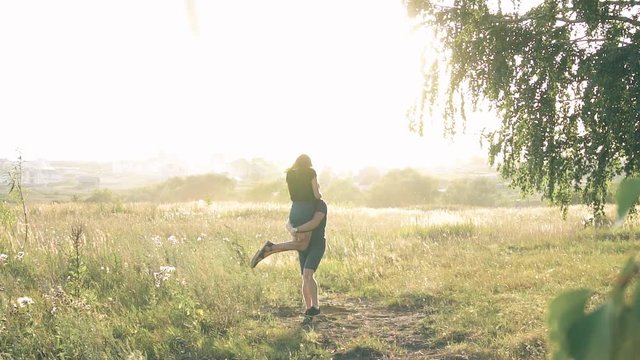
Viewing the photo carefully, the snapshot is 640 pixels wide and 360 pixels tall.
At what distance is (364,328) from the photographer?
7.08m

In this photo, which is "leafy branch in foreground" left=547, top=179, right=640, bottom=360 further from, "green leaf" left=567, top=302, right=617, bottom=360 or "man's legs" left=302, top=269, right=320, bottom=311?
"man's legs" left=302, top=269, right=320, bottom=311

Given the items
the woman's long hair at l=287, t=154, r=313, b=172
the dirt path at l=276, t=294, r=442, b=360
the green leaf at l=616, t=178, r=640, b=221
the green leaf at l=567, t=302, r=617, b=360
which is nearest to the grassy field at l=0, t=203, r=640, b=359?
the dirt path at l=276, t=294, r=442, b=360

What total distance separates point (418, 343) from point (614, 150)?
3.77 metres

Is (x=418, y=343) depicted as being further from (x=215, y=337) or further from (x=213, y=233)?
(x=213, y=233)

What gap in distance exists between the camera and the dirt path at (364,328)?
20.0 feet

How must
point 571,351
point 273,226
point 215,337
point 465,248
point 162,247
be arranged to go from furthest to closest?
point 273,226, point 465,248, point 162,247, point 215,337, point 571,351

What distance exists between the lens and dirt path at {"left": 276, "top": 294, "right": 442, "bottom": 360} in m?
6.11

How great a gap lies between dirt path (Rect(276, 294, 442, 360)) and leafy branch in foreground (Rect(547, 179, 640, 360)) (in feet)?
19.1

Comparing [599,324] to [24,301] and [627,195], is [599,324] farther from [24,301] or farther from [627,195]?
[24,301]

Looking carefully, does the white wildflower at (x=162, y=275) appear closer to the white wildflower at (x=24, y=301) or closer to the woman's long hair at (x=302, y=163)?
the white wildflower at (x=24, y=301)

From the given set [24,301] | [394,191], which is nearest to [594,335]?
[24,301]

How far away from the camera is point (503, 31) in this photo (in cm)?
780

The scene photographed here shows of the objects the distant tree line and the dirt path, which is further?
the distant tree line

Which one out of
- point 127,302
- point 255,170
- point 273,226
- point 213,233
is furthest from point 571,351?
point 255,170
